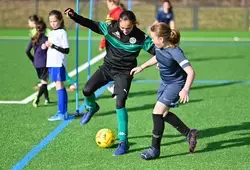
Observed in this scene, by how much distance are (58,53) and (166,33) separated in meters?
2.72

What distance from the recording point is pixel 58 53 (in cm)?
890

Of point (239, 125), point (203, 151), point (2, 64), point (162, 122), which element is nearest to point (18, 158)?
point (162, 122)

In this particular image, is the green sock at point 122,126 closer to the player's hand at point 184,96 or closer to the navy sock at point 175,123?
the navy sock at point 175,123

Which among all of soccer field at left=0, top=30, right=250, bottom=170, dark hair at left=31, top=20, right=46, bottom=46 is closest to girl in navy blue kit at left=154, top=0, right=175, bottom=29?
soccer field at left=0, top=30, right=250, bottom=170

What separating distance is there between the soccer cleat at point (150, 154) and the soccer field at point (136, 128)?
82mm

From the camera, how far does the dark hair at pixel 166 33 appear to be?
21.9 feet

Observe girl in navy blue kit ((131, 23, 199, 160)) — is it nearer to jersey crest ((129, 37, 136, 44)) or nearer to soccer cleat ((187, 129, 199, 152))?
soccer cleat ((187, 129, 199, 152))

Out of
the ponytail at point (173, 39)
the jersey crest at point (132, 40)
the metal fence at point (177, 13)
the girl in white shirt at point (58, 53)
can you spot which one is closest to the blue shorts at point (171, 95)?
the ponytail at point (173, 39)

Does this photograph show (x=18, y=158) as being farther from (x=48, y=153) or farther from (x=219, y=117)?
(x=219, y=117)

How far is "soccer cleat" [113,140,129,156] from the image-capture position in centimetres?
705

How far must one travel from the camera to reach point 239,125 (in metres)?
8.60

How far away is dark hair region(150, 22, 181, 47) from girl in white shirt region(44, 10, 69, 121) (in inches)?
93.9

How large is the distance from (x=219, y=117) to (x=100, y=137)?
269cm

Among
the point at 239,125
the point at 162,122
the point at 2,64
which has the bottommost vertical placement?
the point at 2,64
